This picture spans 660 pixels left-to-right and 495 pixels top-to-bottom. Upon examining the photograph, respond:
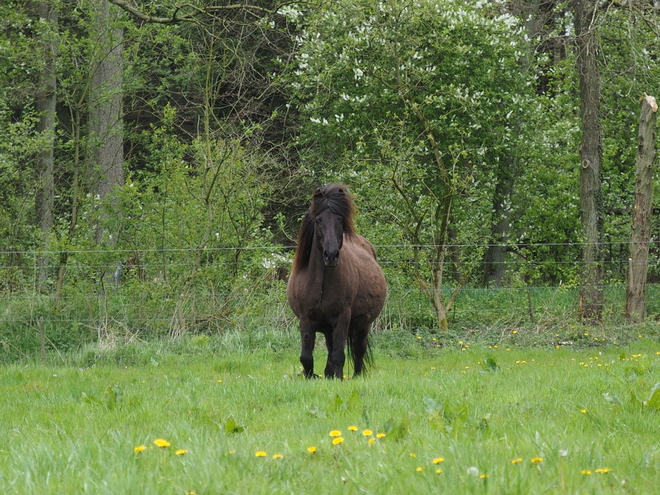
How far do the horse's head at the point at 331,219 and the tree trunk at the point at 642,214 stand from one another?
8326 millimetres

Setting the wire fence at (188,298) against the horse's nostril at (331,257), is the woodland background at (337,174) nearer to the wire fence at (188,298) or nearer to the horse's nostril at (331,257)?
the wire fence at (188,298)

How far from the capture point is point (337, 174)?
18.5 m

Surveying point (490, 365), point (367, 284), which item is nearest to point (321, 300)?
point (367, 284)

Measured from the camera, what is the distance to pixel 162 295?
13.5 metres

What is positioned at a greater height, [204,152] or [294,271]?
[204,152]

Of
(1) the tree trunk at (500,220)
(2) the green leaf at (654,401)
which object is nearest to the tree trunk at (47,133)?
(1) the tree trunk at (500,220)

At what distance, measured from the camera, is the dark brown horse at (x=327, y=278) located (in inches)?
330

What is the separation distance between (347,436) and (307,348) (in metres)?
4.35

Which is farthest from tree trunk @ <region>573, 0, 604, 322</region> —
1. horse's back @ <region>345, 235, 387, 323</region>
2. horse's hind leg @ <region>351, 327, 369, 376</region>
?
horse's hind leg @ <region>351, 327, 369, 376</region>

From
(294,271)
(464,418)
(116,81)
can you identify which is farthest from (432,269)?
(464,418)

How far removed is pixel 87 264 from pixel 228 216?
2748 mm

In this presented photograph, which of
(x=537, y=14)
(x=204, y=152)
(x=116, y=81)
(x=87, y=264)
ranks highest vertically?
(x=537, y=14)

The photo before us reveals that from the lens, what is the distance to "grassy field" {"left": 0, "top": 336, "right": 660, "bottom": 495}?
10.8 ft

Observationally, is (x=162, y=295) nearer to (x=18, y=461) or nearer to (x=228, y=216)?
(x=228, y=216)
